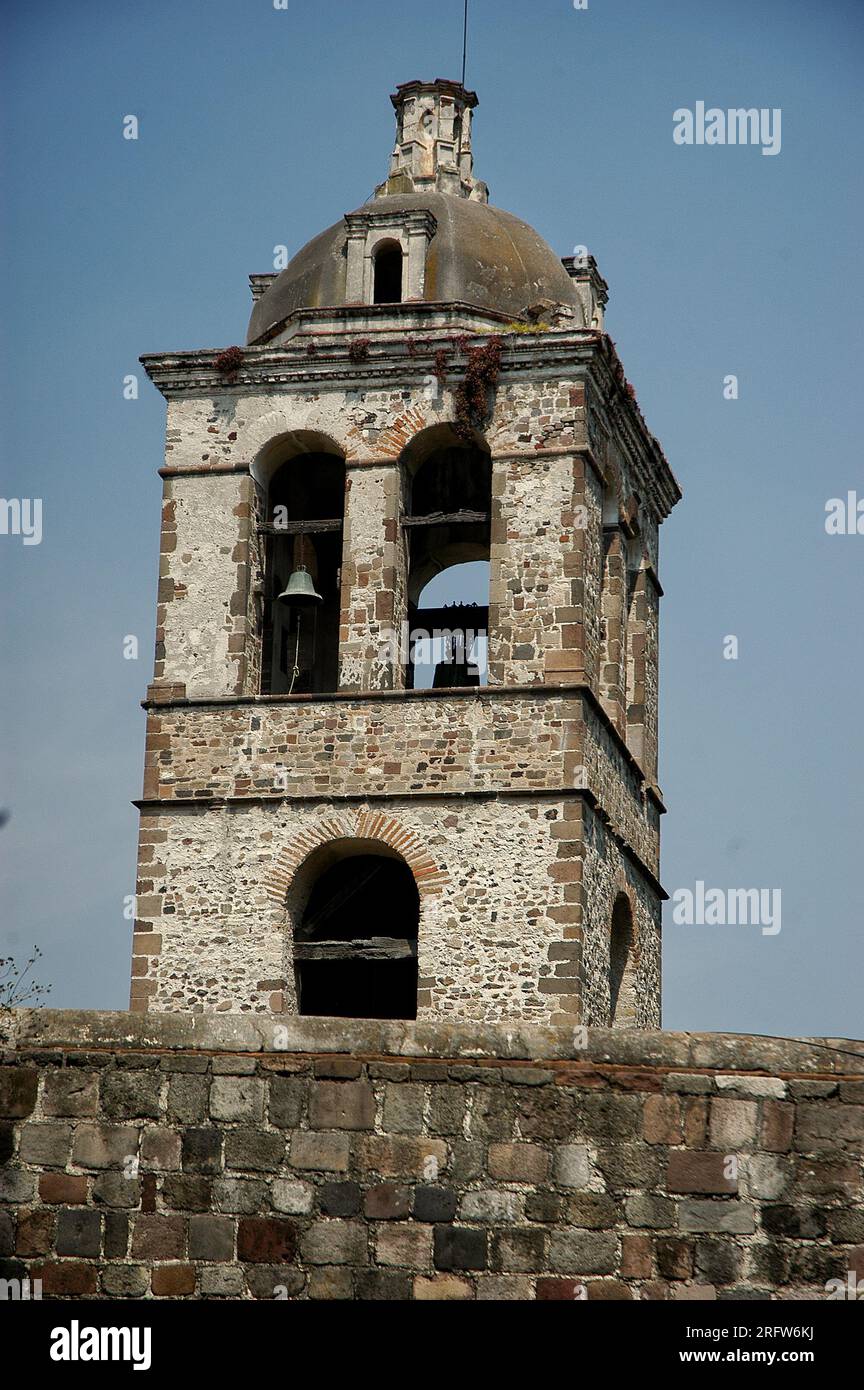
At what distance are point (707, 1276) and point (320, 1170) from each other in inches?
64.6

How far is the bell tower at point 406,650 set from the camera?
22016mm

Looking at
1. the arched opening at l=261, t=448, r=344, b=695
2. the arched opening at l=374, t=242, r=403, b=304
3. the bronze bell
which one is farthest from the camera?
the arched opening at l=374, t=242, r=403, b=304

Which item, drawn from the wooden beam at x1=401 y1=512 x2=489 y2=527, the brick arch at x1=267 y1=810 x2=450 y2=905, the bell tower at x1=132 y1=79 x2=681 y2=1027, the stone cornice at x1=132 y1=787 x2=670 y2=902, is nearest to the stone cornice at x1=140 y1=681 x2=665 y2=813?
the bell tower at x1=132 y1=79 x2=681 y2=1027

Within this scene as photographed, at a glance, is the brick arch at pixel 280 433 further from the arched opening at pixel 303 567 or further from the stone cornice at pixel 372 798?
the stone cornice at pixel 372 798

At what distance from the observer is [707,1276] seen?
399 inches

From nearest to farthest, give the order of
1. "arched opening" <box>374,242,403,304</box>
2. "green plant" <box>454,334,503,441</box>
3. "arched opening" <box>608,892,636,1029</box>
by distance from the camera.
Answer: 1. "green plant" <box>454,334,503,441</box>
2. "arched opening" <box>608,892,636,1029</box>
3. "arched opening" <box>374,242,403,304</box>

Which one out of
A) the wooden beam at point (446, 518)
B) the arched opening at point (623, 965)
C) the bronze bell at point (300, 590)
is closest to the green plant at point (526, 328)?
the wooden beam at point (446, 518)

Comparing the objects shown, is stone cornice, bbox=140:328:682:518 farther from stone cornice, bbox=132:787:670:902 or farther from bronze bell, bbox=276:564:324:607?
stone cornice, bbox=132:787:670:902

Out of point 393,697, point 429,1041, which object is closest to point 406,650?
point 393,697

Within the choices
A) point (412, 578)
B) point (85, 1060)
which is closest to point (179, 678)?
point (412, 578)

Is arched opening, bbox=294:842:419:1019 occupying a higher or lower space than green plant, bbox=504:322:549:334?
lower

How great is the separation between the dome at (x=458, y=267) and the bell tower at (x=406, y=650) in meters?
0.03

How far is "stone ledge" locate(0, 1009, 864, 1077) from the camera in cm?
1030

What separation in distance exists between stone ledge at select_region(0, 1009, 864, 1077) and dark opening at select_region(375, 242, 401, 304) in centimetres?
1462
